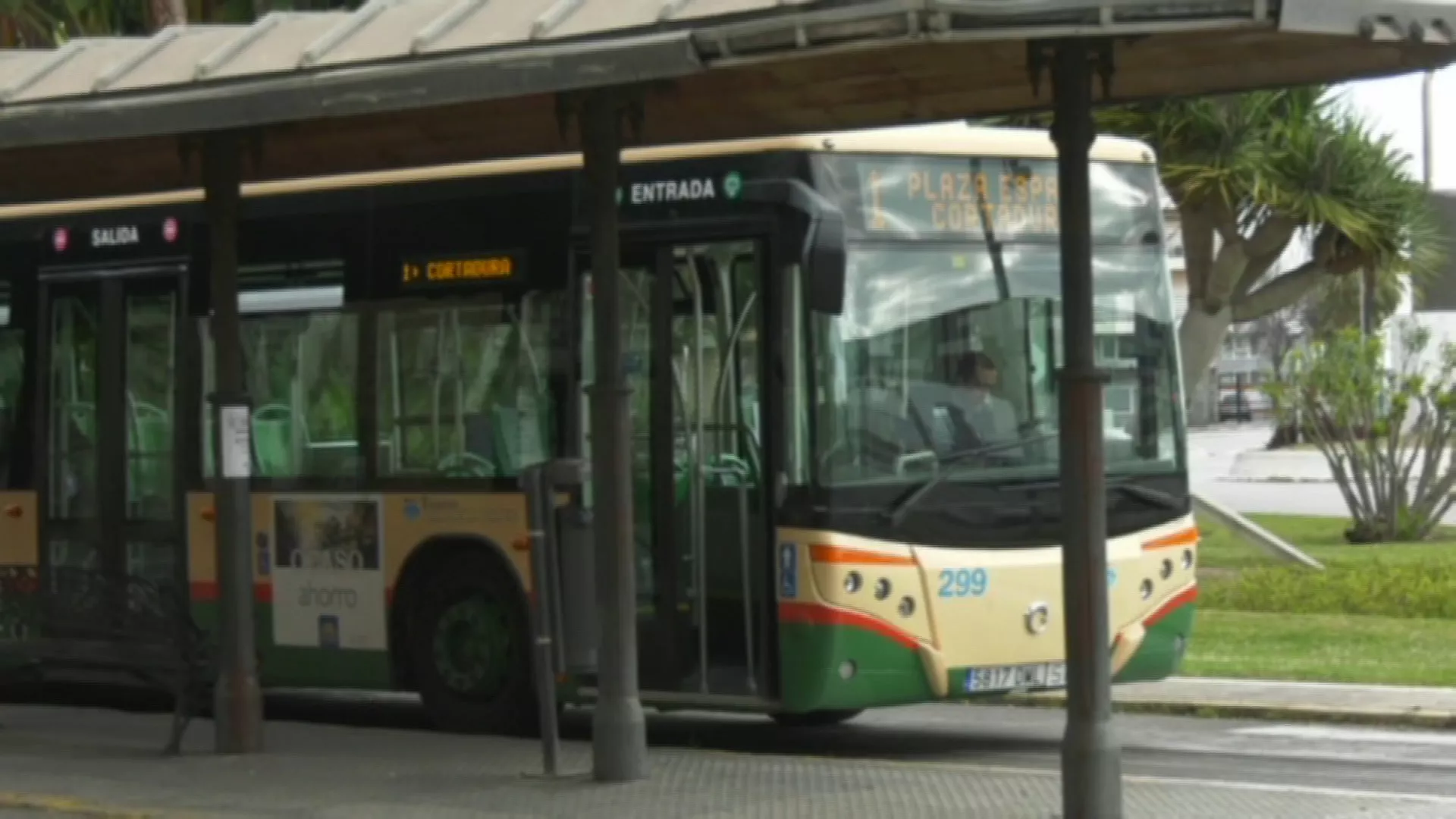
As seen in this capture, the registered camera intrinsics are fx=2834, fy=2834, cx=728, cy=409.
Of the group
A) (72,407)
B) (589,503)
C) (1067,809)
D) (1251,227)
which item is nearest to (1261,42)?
(1067,809)

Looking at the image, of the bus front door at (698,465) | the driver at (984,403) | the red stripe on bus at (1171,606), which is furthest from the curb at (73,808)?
the red stripe on bus at (1171,606)

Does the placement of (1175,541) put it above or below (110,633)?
above

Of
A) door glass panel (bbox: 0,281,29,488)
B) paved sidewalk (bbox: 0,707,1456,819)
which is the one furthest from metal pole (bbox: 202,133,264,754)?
door glass panel (bbox: 0,281,29,488)

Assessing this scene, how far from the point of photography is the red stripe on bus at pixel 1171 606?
14.2 m

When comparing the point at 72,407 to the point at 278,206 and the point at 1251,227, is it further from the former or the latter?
the point at 1251,227

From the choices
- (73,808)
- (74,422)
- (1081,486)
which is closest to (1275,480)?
(74,422)

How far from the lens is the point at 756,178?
44.8ft

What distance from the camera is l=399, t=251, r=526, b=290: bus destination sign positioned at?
14781mm

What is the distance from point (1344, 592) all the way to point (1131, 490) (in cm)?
998

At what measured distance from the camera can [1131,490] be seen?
14078 mm

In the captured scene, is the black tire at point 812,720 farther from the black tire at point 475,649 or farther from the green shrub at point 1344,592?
the green shrub at point 1344,592

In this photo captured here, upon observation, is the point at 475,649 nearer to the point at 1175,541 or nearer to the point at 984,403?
the point at 984,403

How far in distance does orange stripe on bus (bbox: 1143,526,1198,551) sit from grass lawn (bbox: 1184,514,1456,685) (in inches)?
126

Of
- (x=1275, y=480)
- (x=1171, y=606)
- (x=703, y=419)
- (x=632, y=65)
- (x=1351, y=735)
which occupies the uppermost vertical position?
(x=632, y=65)
